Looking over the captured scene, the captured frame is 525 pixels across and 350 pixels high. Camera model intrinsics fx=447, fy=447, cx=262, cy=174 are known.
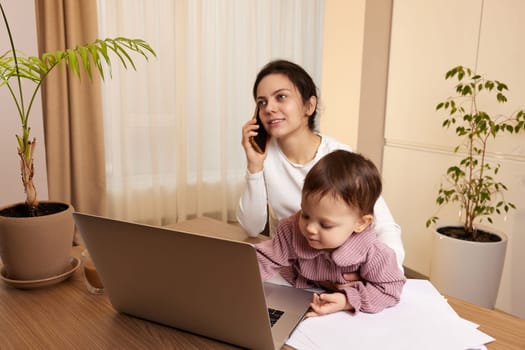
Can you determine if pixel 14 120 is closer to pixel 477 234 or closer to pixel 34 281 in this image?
pixel 34 281

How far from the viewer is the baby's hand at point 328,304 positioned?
0.88 meters

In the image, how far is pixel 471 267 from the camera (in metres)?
2.27

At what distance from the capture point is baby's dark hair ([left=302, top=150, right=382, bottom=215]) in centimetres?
89

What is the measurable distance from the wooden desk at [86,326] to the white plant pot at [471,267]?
1418mm

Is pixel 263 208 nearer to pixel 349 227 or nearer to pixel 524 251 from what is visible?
pixel 349 227

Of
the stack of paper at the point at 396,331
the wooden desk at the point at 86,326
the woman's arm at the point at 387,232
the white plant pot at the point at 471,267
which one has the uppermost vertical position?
the woman's arm at the point at 387,232

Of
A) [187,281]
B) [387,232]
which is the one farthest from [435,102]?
[187,281]

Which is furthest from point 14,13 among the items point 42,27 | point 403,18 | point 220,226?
point 403,18

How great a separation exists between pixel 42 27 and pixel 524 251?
297 centimetres

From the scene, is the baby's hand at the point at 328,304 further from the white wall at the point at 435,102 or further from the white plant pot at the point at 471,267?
the white wall at the point at 435,102

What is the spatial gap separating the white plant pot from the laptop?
167cm

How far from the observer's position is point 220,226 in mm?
1461

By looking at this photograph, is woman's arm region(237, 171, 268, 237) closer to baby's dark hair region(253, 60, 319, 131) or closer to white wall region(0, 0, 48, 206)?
baby's dark hair region(253, 60, 319, 131)

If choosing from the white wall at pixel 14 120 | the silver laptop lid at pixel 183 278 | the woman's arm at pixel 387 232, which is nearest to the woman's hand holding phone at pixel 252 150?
the woman's arm at pixel 387 232
